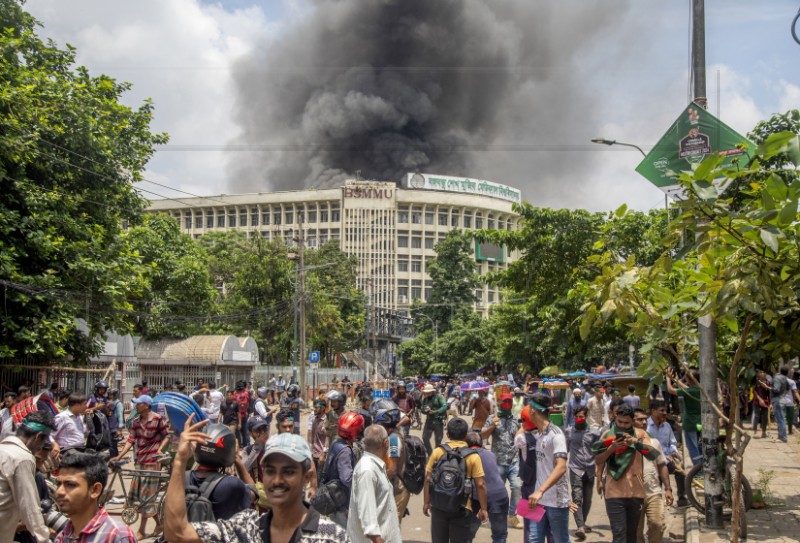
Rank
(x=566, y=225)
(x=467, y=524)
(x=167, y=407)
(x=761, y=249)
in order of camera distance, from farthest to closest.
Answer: (x=566, y=225) < (x=467, y=524) < (x=761, y=249) < (x=167, y=407)

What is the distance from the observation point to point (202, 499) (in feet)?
12.6

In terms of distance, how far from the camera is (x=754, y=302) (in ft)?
17.5

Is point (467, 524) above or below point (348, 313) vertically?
below

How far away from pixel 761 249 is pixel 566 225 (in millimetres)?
14033

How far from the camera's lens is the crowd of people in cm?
310

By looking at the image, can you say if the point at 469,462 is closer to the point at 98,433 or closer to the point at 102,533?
the point at 102,533

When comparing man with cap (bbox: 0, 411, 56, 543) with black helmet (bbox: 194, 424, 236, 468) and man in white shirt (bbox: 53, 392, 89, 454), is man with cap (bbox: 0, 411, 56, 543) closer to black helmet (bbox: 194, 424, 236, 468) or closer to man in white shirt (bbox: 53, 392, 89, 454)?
black helmet (bbox: 194, 424, 236, 468)

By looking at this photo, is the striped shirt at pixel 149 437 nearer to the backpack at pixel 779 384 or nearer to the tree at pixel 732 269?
the tree at pixel 732 269

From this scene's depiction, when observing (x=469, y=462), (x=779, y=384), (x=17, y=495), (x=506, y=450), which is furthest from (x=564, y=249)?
(x=17, y=495)

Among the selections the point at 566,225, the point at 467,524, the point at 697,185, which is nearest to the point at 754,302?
the point at 697,185

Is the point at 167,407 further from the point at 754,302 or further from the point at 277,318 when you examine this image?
the point at 277,318

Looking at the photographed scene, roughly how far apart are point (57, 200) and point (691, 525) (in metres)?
16.4

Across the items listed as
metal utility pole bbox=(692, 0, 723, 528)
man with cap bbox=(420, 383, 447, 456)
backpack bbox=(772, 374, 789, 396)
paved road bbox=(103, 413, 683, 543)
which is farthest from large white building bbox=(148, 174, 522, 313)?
metal utility pole bbox=(692, 0, 723, 528)

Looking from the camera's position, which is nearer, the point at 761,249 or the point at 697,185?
the point at 697,185
